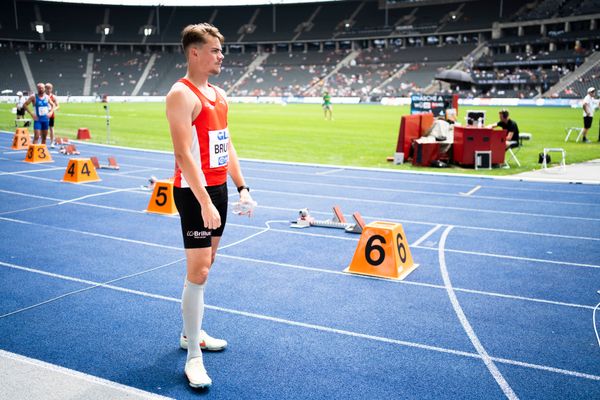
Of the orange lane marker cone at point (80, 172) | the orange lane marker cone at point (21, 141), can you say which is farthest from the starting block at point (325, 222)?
the orange lane marker cone at point (21, 141)

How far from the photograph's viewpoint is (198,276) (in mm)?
3857

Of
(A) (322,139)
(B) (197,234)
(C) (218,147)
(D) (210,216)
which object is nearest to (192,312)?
(B) (197,234)

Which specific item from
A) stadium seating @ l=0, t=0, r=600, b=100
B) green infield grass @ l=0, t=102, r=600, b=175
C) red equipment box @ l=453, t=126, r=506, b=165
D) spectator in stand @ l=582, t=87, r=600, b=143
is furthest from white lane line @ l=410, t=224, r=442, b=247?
stadium seating @ l=0, t=0, r=600, b=100

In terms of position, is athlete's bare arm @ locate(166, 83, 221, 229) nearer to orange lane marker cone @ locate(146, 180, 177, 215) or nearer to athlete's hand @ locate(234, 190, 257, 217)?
athlete's hand @ locate(234, 190, 257, 217)

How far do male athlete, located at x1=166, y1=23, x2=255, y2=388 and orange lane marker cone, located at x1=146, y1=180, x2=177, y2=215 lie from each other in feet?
19.2

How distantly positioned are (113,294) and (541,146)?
1765 centimetres

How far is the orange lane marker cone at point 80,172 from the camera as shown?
1266 cm

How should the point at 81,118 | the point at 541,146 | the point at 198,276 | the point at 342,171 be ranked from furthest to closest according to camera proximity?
the point at 81,118 → the point at 541,146 → the point at 342,171 → the point at 198,276

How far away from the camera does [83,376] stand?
13.0ft


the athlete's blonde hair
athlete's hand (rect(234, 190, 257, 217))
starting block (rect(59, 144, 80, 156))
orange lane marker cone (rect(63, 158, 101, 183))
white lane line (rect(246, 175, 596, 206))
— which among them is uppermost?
the athlete's blonde hair

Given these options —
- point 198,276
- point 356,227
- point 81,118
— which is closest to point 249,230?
point 356,227

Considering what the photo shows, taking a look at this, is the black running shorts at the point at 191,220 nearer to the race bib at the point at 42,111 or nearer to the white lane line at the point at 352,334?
the white lane line at the point at 352,334

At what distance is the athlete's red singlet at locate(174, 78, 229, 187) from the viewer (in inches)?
147

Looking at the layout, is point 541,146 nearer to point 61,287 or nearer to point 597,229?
point 597,229
